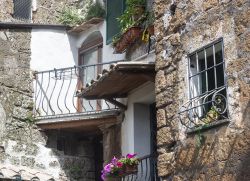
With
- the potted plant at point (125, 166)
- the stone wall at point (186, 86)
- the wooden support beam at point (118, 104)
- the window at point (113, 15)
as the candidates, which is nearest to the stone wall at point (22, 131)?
the window at point (113, 15)

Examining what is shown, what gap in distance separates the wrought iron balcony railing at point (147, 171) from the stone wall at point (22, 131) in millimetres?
2102

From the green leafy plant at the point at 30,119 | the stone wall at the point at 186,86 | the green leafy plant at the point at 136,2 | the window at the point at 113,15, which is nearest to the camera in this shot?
the stone wall at the point at 186,86

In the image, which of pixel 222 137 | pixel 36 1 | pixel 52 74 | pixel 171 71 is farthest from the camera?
pixel 36 1

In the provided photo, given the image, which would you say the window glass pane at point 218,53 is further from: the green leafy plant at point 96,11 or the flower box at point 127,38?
the green leafy plant at point 96,11

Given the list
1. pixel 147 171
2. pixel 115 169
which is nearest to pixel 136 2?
pixel 147 171

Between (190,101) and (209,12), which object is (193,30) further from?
(190,101)

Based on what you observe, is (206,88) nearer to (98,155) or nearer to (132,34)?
(132,34)

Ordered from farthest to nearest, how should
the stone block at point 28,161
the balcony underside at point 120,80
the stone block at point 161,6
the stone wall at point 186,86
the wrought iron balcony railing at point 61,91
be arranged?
the wrought iron balcony railing at point 61,91 → the stone block at point 28,161 → the balcony underside at point 120,80 → the stone block at point 161,6 → the stone wall at point 186,86

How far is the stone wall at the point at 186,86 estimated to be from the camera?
475cm

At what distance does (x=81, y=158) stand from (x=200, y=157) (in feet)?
17.9

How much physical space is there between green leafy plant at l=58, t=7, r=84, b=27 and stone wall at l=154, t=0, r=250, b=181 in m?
4.89

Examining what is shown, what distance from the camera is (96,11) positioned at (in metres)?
10.5

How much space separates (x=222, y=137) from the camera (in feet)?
16.0

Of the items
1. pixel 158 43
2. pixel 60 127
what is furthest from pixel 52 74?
pixel 158 43
